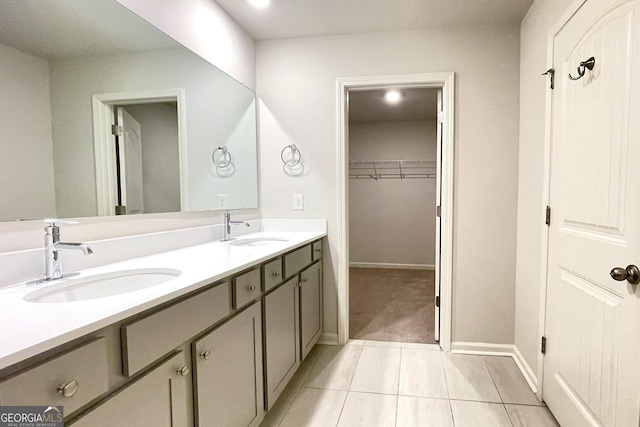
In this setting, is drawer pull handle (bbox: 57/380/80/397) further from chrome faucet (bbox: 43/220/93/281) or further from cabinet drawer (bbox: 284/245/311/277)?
cabinet drawer (bbox: 284/245/311/277)

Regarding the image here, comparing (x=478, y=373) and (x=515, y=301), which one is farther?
(x=515, y=301)

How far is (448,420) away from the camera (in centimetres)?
176

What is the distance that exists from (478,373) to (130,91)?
2537 millimetres

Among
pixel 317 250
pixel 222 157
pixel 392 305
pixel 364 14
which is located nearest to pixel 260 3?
pixel 364 14

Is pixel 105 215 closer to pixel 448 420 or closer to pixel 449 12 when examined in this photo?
pixel 448 420

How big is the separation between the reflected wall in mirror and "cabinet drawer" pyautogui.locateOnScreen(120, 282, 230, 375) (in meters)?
0.60

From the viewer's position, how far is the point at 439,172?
256cm

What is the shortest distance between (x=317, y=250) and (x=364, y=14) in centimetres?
163

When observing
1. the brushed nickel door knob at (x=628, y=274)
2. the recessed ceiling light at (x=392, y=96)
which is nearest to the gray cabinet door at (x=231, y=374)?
the brushed nickel door knob at (x=628, y=274)

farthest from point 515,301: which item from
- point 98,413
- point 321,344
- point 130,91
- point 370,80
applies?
point 130,91

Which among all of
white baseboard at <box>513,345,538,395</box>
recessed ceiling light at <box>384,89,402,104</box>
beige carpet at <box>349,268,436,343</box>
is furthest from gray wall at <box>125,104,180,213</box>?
recessed ceiling light at <box>384,89,402,104</box>

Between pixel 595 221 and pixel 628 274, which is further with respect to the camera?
pixel 595 221

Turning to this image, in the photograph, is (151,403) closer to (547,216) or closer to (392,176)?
(547,216)
